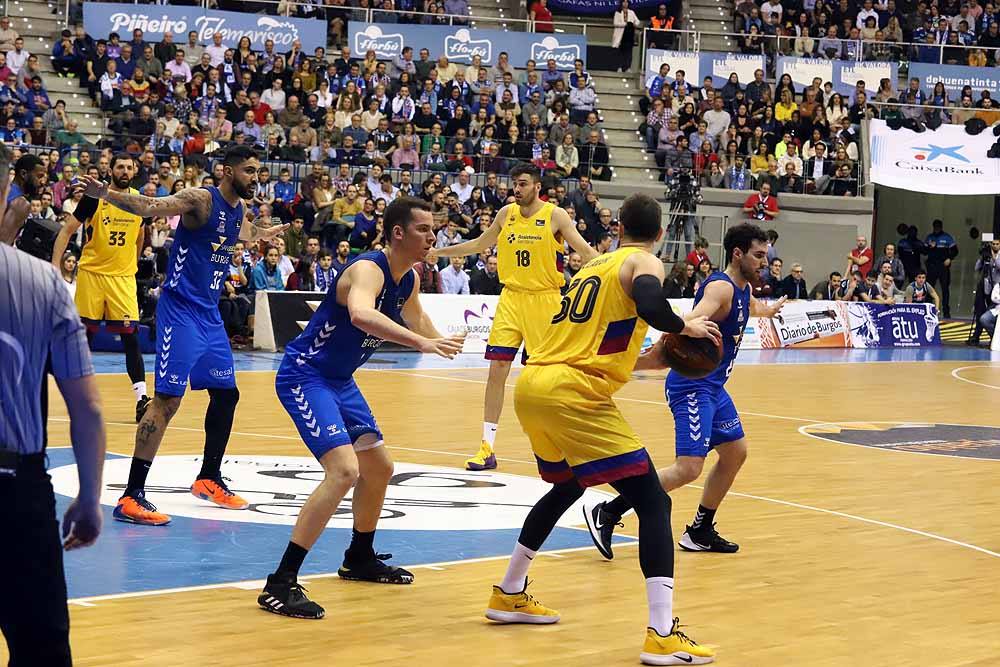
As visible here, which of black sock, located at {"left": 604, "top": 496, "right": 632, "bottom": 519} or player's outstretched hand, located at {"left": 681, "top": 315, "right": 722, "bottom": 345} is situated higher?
player's outstretched hand, located at {"left": 681, "top": 315, "right": 722, "bottom": 345}

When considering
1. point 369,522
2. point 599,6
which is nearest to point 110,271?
point 369,522

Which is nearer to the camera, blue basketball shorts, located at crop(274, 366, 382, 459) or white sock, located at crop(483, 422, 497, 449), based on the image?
blue basketball shorts, located at crop(274, 366, 382, 459)

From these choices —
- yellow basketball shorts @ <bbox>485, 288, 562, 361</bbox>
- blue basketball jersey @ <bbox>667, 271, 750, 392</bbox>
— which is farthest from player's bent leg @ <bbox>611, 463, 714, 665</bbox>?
yellow basketball shorts @ <bbox>485, 288, 562, 361</bbox>

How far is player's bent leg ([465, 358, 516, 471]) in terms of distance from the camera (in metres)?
10.8

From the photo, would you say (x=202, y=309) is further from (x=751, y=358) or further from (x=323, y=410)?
(x=751, y=358)

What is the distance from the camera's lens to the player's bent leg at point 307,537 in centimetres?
620

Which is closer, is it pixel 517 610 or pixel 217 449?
pixel 517 610

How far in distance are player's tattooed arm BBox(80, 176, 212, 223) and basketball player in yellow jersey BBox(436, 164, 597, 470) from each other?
9.14ft

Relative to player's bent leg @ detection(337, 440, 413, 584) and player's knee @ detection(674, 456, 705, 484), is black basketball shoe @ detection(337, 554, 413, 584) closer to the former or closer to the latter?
player's bent leg @ detection(337, 440, 413, 584)

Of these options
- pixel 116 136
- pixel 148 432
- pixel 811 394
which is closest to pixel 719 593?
pixel 148 432

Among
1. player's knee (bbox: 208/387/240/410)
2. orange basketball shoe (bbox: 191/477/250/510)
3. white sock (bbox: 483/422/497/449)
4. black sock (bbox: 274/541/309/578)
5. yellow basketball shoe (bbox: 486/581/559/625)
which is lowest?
white sock (bbox: 483/422/497/449)

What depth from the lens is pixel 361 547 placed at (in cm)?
698

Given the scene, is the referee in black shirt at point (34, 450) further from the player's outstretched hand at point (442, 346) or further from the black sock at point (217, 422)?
the black sock at point (217, 422)

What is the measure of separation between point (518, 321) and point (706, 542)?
3546 mm
